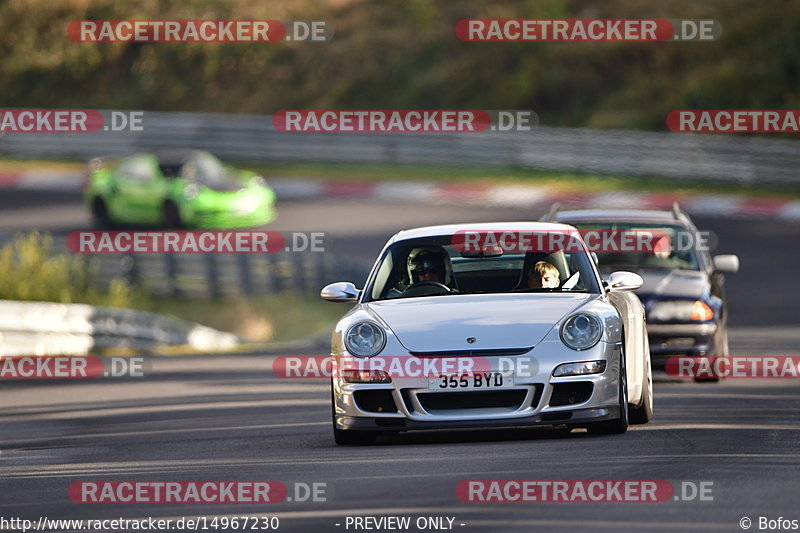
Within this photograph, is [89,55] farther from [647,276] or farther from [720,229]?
[647,276]

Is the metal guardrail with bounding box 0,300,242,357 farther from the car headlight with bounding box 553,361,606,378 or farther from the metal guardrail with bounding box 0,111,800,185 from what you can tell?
the metal guardrail with bounding box 0,111,800,185

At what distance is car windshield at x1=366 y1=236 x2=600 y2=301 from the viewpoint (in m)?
11.0

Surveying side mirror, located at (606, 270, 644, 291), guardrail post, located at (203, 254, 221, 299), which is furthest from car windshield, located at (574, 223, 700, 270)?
guardrail post, located at (203, 254, 221, 299)

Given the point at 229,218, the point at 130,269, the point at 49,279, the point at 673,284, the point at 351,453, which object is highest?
the point at 229,218

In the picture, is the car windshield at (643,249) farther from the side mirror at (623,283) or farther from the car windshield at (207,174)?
the car windshield at (207,174)

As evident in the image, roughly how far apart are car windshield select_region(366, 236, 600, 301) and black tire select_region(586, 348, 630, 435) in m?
0.75

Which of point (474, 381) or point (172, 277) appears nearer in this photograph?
point (474, 381)

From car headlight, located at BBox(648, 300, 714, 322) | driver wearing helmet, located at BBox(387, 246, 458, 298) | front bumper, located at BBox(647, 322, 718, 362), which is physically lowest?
driver wearing helmet, located at BBox(387, 246, 458, 298)

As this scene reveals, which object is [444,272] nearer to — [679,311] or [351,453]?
[351,453]

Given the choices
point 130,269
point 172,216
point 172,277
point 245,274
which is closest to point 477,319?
point 245,274

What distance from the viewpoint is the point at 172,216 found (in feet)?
99.8

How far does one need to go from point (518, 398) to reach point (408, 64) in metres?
37.9

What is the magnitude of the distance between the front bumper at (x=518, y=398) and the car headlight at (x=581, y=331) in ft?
0.15

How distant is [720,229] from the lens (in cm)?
2864
